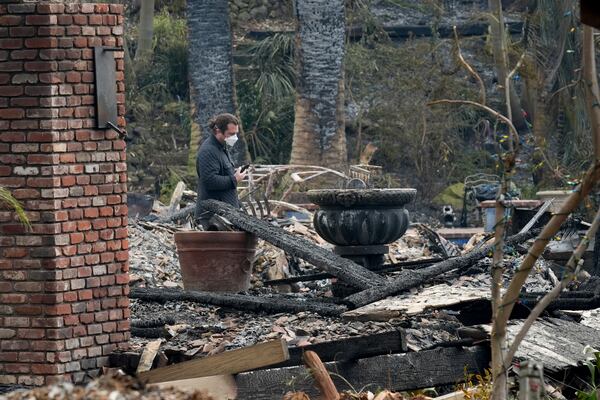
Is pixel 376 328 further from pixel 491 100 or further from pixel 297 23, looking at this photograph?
pixel 491 100

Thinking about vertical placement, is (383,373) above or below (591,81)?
below

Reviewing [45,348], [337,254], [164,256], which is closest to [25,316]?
[45,348]

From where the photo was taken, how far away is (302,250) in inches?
471

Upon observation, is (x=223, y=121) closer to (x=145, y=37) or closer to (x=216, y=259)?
(x=216, y=259)

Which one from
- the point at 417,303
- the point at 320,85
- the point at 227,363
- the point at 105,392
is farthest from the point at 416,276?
the point at 320,85

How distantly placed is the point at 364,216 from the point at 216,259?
1487 mm

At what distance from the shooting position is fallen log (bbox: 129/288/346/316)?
431 inches

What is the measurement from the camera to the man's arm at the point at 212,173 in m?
12.9

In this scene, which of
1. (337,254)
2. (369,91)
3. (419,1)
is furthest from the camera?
(419,1)

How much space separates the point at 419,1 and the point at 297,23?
332 inches

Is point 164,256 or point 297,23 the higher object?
point 297,23

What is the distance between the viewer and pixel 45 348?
30.1 feet

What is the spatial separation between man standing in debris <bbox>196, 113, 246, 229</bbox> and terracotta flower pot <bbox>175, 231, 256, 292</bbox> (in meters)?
0.36

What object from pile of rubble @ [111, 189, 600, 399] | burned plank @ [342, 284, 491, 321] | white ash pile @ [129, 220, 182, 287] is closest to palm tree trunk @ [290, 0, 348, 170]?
white ash pile @ [129, 220, 182, 287]
